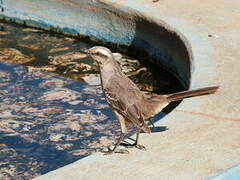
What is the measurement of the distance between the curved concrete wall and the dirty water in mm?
160

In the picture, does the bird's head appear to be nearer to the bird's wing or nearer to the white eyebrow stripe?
the white eyebrow stripe

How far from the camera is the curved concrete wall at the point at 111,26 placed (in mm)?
7984

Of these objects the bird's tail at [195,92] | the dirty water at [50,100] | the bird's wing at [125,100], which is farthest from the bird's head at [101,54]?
the dirty water at [50,100]

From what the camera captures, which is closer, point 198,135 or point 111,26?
point 198,135

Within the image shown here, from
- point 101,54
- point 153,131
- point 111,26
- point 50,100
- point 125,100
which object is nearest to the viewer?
point 125,100

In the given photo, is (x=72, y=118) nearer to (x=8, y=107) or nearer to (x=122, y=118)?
(x=8, y=107)

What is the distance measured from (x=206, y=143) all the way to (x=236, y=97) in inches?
40.7

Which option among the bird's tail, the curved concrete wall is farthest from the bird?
the curved concrete wall

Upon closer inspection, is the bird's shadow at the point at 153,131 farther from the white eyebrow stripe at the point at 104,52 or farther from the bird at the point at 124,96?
the white eyebrow stripe at the point at 104,52

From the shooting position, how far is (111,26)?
9102 millimetres

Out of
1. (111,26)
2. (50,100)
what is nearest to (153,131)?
(50,100)

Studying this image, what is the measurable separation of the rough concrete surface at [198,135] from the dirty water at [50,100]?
2.37ft

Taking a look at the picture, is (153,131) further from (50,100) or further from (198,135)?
(50,100)

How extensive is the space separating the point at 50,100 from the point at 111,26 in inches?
75.3
